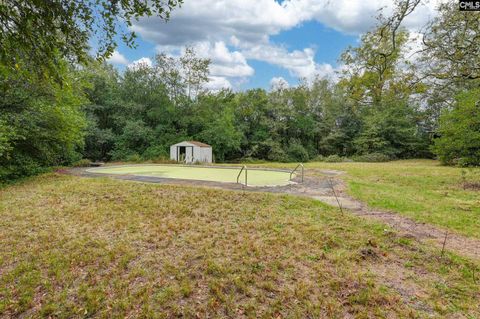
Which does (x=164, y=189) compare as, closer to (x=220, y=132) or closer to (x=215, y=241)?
(x=215, y=241)

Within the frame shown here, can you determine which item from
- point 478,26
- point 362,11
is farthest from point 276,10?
point 478,26

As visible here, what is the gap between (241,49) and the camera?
20.6 meters

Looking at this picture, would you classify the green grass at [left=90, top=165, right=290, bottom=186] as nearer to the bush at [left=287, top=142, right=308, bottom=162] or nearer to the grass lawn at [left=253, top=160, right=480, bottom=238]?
the grass lawn at [left=253, top=160, right=480, bottom=238]

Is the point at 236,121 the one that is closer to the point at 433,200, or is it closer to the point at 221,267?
the point at 433,200

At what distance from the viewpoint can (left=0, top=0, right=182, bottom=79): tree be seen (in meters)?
2.69

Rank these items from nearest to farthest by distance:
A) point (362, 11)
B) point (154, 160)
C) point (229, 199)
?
point (362, 11) → point (229, 199) → point (154, 160)

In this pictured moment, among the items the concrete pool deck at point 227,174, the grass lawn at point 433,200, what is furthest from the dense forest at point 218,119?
the concrete pool deck at point 227,174

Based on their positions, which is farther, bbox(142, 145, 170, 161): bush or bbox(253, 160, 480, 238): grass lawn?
bbox(142, 145, 170, 161): bush

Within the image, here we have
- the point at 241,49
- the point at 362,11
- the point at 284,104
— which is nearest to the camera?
the point at 362,11

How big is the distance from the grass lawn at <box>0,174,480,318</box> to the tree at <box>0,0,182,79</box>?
229 cm

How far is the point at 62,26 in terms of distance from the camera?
2.84 m

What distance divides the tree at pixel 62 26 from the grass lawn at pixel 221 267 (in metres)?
2.29

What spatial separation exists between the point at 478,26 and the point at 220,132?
55.5 feet

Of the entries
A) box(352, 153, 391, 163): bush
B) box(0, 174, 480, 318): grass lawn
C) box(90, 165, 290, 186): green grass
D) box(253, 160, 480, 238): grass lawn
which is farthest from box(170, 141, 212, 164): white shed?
box(0, 174, 480, 318): grass lawn
